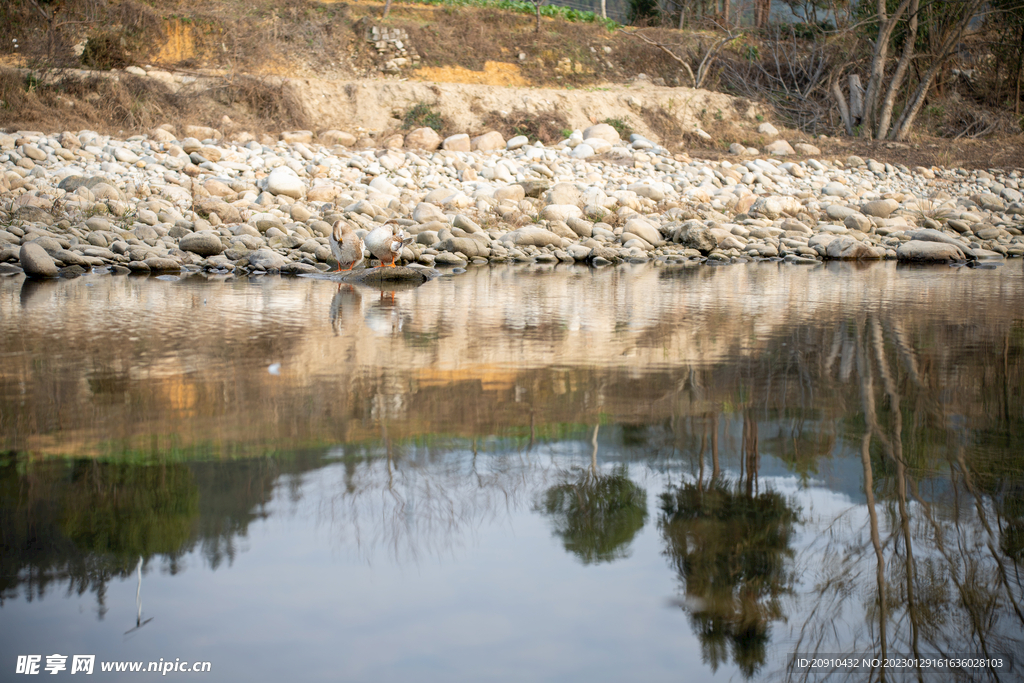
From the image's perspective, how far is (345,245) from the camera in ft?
30.3

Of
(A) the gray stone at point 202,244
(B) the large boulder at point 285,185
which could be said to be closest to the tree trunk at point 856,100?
(B) the large boulder at point 285,185

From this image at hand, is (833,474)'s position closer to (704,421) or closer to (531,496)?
(704,421)

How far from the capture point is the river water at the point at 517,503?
1729 mm

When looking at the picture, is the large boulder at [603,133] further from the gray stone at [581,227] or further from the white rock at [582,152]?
the gray stone at [581,227]

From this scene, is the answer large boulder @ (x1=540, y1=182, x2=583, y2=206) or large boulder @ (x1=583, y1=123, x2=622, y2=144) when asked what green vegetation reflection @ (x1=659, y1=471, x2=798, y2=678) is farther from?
large boulder @ (x1=583, y1=123, x2=622, y2=144)

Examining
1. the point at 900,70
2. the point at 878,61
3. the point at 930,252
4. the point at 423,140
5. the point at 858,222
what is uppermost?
the point at 878,61

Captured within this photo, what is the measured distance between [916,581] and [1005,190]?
19.8 metres

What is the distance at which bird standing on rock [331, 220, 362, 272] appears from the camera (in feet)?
30.1

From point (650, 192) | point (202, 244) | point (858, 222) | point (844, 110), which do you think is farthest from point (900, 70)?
point (202, 244)

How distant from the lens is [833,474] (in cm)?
252

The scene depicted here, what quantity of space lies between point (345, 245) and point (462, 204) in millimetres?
5311

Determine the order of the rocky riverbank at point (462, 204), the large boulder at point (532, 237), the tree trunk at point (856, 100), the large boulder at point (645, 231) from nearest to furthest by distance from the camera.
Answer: the rocky riverbank at point (462, 204) → the large boulder at point (532, 237) → the large boulder at point (645, 231) → the tree trunk at point (856, 100)

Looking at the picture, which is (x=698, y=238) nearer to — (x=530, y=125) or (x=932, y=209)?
(x=932, y=209)

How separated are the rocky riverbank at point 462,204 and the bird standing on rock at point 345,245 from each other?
58 cm
